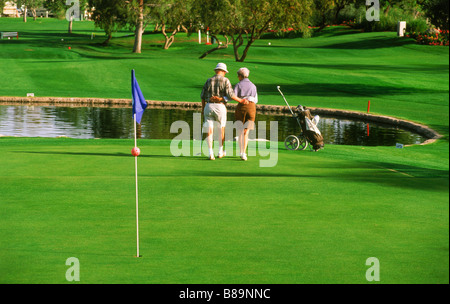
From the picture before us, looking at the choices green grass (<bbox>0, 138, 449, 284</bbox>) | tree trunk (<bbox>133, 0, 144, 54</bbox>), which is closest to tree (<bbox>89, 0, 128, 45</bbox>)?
tree trunk (<bbox>133, 0, 144, 54</bbox>)

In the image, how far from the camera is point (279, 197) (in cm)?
1091

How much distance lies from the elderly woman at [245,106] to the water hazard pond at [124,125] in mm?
11050

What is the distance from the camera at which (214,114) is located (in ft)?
49.0

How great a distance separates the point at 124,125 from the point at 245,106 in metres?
14.9

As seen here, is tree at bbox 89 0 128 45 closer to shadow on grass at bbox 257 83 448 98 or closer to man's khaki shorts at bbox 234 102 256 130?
shadow on grass at bbox 257 83 448 98

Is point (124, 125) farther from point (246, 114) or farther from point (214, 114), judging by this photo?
point (214, 114)

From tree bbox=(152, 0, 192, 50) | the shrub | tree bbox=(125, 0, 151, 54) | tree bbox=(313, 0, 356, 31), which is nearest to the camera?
tree bbox=(152, 0, 192, 50)

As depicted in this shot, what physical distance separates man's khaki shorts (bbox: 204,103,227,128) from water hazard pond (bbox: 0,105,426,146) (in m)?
11.5

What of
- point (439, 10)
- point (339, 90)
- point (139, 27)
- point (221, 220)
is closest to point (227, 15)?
point (139, 27)

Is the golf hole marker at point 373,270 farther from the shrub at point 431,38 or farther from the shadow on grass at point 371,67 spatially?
the shrub at point 431,38

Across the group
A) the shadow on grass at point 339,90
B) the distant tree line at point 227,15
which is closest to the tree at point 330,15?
the distant tree line at point 227,15

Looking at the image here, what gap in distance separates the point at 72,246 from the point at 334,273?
111 inches

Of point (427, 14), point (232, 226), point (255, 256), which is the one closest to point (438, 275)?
point (255, 256)

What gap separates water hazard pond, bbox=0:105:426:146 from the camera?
87.8 feet
